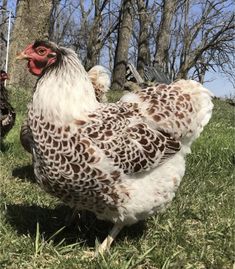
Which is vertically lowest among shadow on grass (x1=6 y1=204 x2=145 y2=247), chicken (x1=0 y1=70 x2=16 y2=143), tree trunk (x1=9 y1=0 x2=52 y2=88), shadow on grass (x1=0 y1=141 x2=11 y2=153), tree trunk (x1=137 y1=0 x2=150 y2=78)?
shadow on grass (x1=6 y1=204 x2=145 y2=247)

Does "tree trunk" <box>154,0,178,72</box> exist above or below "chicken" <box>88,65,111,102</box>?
above

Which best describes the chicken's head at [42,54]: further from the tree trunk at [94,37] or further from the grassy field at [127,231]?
the tree trunk at [94,37]

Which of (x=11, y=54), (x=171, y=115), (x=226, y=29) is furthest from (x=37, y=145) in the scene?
(x=226, y=29)

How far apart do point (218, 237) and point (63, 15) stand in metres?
35.3

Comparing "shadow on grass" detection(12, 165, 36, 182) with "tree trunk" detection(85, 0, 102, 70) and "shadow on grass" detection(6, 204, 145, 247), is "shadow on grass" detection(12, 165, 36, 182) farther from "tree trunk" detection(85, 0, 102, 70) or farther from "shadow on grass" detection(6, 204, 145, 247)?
"tree trunk" detection(85, 0, 102, 70)

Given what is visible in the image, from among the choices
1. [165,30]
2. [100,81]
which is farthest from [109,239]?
[165,30]

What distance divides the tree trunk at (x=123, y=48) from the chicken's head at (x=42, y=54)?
1384cm

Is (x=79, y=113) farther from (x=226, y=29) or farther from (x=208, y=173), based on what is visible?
(x=226, y=29)

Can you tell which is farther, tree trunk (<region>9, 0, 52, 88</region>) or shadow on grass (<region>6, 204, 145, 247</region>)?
tree trunk (<region>9, 0, 52, 88</region>)

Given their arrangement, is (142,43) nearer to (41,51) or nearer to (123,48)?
(123,48)

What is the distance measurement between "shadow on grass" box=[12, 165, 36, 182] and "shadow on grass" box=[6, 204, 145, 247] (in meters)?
0.88

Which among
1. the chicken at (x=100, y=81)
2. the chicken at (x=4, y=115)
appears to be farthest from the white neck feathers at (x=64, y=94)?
the chicken at (x=4, y=115)

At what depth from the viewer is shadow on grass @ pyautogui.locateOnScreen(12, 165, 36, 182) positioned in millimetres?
4738

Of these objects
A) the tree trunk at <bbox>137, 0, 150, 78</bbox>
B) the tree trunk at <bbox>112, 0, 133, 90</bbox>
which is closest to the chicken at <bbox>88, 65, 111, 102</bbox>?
the tree trunk at <bbox>112, 0, 133, 90</bbox>
